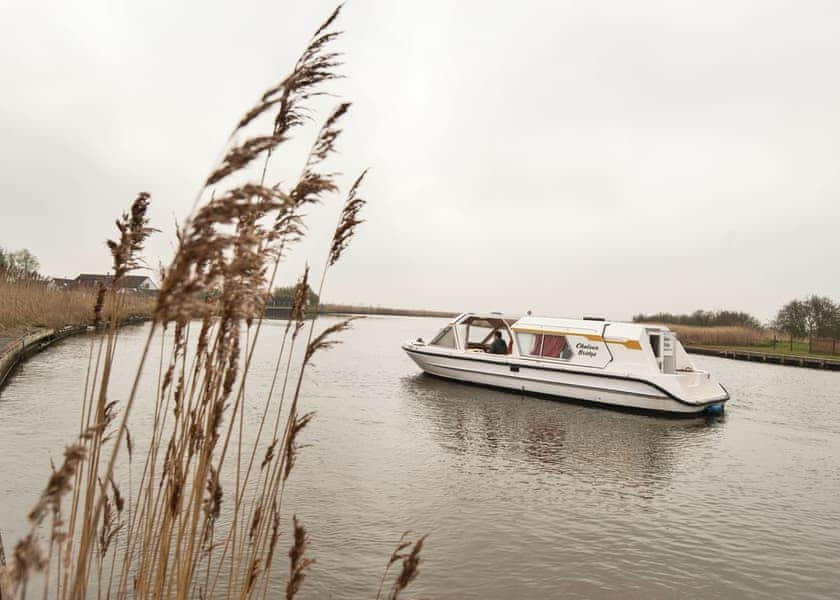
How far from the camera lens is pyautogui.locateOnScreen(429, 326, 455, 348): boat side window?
68.7ft

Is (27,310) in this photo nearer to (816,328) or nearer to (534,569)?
(534,569)

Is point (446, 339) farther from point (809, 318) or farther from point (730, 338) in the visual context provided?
point (809, 318)

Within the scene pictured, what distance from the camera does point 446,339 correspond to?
21188 mm

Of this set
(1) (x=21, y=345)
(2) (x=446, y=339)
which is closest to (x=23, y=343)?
(1) (x=21, y=345)

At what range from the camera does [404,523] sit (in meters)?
6.92

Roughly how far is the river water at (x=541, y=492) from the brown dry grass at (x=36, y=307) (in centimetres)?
886

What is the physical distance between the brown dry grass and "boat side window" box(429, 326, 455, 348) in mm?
10592

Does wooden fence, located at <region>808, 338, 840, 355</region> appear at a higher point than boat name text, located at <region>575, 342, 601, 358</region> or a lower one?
higher

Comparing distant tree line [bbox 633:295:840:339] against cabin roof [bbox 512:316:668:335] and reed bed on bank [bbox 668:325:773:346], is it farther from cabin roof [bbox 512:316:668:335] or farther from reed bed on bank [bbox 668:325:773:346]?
cabin roof [bbox 512:316:668:335]

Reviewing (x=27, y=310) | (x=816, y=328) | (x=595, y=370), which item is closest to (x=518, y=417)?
(x=595, y=370)

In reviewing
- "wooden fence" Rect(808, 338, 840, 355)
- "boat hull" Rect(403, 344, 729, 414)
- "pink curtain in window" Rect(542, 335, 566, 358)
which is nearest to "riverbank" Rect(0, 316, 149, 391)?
"boat hull" Rect(403, 344, 729, 414)

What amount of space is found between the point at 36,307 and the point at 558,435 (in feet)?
81.5

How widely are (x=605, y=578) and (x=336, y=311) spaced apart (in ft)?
362

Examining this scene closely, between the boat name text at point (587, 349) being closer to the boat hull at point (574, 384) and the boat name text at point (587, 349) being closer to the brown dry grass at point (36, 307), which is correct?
the boat hull at point (574, 384)
